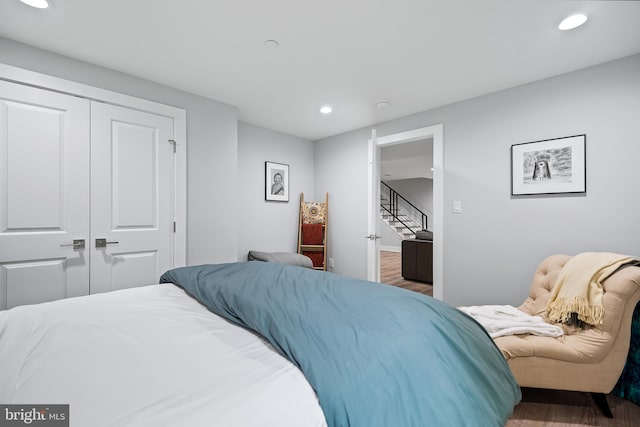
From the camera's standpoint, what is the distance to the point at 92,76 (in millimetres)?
2361

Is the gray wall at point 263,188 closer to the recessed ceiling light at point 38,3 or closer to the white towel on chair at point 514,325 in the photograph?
the recessed ceiling light at point 38,3

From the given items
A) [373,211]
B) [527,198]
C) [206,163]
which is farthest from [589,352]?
[206,163]

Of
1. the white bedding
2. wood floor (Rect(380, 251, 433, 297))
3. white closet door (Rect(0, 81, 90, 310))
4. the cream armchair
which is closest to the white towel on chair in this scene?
the cream armchair

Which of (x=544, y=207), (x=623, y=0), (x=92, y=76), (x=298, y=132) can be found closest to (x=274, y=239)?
(x=298, y=132)

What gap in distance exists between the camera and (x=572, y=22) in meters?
1.78

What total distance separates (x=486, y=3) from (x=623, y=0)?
0.75 meters

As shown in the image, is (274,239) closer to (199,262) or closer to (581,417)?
(199,262)

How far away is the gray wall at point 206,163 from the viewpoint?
2.63 meters

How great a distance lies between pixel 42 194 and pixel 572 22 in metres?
3.85

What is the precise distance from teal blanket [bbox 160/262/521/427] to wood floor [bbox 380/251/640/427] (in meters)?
0.62

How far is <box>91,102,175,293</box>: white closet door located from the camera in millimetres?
2379

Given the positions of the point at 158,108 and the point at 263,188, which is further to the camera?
the point at 263,188

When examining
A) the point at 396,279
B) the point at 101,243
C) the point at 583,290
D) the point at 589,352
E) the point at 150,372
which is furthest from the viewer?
the point at 396,279

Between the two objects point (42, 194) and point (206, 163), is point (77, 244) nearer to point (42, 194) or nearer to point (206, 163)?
point (42, 194)
